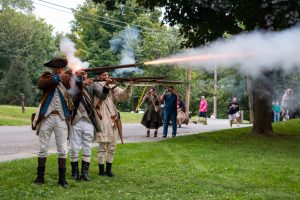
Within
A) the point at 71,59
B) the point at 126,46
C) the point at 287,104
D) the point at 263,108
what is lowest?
the point at 263,108

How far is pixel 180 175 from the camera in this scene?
9.68 meters

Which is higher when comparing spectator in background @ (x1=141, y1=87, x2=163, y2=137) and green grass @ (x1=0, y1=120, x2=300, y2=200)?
spectator in background @ (x1=141, y1=87, x2=163, y2=137)

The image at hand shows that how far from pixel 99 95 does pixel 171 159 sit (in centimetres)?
315

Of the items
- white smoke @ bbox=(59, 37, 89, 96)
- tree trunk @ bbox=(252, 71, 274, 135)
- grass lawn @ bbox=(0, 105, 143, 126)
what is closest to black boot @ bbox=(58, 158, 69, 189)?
white smoke @ bbox=(59, 37, 89, 96)

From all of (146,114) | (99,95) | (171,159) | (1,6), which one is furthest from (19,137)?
(1,6)

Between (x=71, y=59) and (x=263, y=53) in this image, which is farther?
(x=263, y=53)

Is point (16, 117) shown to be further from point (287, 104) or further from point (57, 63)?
point (57, 63)

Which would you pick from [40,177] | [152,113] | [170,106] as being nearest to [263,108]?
[170,106]

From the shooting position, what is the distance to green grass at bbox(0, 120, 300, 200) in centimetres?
785

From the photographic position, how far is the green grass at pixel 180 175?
785 cm

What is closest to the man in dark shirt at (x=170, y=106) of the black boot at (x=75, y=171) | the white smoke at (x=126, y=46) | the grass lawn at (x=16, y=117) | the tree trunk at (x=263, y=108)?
the tree trunk at (x=263, y=108)

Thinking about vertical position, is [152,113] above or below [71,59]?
below

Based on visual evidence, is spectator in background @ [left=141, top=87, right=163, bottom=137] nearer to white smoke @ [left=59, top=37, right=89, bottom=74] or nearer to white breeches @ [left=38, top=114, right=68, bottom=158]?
white smoke @ [left=59, top=37, right=89, bottom=74]

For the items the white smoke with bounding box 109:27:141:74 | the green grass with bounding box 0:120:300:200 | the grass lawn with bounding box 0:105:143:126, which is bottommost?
the green grass with bounding box 0:120:300:200
